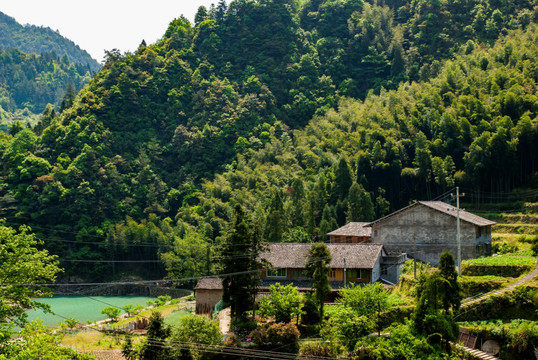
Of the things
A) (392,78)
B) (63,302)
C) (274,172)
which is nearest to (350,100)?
(392,78)

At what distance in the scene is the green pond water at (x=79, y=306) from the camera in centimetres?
5909

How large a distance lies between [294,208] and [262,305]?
113 ft

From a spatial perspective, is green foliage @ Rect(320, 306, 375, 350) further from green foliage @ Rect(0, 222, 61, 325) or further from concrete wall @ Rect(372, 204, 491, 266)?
concrete wall @ Rect(372, 204, 491, 266)

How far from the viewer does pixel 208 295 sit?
4572 cm

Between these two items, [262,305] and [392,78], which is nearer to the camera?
[262,305]

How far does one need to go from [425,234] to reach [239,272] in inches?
728

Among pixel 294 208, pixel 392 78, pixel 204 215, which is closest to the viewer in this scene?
pixel 294 208

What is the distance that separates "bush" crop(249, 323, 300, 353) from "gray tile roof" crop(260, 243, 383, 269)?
1020cm

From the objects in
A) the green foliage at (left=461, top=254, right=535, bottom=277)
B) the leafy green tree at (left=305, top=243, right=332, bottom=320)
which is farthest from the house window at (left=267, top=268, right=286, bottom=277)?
the green foliage at (left=461, top=254, right=535, bottom=277)

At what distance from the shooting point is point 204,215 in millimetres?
87688

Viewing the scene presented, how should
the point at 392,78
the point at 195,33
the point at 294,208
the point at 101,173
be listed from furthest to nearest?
1. the point at 195,33
2. the point at 392,78
3. the point at 101,173
4. the point at 294,208

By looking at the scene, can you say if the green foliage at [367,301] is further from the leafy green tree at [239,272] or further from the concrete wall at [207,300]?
the concrete wall at [207,300]

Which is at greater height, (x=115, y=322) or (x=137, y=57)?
(x=137, y=57)

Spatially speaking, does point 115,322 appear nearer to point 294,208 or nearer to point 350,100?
point 294,208
